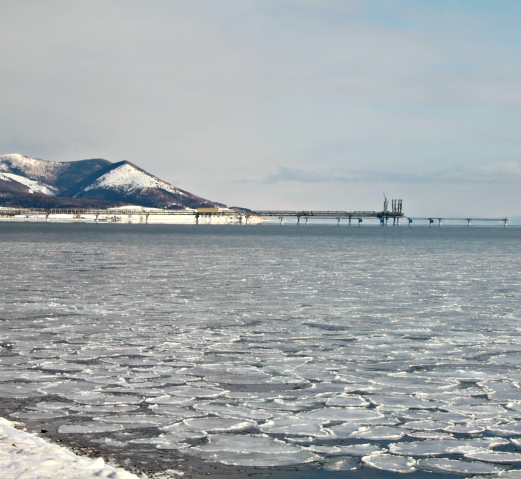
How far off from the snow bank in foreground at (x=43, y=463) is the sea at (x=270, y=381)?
0.42 m

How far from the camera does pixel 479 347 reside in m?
16.2

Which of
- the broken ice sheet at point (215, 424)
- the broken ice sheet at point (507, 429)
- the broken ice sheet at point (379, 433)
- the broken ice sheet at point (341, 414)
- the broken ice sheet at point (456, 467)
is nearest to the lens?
the broken ice sheet at point (456, 467)

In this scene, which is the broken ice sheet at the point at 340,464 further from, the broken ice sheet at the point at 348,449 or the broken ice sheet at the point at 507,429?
the broken ice sheet at the point at 507,429

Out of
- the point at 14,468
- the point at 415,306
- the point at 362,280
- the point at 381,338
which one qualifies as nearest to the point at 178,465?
the point at 14,468

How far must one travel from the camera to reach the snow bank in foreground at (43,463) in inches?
303

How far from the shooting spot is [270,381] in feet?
42.0

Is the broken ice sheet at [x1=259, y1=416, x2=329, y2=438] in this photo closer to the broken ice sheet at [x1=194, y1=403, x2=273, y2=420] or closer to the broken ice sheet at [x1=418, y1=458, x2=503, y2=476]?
the broken ice sheet at [x1=194, y1=403, x2=273, y2=420]

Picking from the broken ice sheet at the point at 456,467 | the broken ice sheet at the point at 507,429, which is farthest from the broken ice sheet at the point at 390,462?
the broken ice sheet at the point at 507,429

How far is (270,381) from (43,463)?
5469 millimetres

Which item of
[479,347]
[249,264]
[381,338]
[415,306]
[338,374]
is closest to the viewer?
[338,374]

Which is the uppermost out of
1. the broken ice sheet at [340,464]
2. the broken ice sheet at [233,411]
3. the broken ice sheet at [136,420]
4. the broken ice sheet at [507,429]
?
the broken ice sheet at [507,429]

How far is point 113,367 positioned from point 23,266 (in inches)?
1125

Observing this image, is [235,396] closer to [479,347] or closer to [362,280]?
[479,347]

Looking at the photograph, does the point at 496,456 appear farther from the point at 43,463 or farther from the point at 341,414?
the point at 43,463
